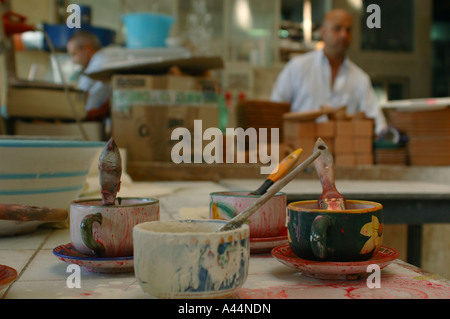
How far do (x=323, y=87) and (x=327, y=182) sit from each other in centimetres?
325

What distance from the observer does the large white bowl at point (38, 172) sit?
37.7 inches

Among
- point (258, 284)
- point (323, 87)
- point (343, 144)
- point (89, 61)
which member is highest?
point (89, 61)

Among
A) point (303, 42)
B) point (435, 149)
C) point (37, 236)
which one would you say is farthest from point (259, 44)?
point (37, 236)

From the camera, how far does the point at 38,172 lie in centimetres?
101

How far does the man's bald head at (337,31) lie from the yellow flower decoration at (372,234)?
328 cm

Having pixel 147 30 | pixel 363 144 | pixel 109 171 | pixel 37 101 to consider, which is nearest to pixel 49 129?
pixel 37 101

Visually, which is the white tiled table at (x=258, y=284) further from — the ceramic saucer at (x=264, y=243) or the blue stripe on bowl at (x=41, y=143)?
the blue stripe on bowl at (x=41, y=143)

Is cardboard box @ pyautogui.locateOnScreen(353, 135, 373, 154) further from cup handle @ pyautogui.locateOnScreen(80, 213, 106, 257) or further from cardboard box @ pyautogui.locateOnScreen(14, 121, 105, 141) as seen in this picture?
cup handle @ pyautogui.locateOnScreen(80, 213, 106, 257)

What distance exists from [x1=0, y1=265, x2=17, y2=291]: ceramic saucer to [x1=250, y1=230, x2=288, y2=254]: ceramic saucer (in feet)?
1.28

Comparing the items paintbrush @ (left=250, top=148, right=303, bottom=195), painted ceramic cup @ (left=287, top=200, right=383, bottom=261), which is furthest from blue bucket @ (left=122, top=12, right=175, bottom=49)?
painted ceramic cup @ (left=287, top=200, right=383, bottom=261)

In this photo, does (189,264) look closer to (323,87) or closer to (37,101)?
(37,101)

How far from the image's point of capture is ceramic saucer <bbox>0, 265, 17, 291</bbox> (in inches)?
22.8

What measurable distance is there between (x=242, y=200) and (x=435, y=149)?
6.65 ft

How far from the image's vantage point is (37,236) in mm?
1048
